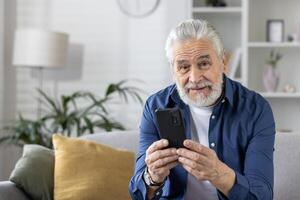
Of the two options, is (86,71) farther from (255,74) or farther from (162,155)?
(162,155)

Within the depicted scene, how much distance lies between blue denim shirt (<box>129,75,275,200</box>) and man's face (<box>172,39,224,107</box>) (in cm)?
11

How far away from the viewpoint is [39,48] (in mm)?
3658

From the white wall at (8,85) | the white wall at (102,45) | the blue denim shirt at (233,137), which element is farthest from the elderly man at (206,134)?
the white wall at (8,85)

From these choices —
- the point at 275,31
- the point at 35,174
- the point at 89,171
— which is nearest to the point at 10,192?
the point at 35,174

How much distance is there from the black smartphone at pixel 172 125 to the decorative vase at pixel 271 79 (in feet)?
7.91

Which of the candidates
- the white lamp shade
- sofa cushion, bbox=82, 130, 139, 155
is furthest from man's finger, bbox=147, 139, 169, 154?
the white lamp shade

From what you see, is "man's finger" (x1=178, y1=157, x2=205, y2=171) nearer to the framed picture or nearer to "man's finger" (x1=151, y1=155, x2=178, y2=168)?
"man's finger" (x1=151, y1=155, x2=178, y2=168)

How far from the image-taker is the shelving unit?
4078mm

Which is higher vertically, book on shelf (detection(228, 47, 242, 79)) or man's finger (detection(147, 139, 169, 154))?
book on shelf (detection(228, 47, 242, 79))

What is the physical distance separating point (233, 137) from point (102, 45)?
2376 mm

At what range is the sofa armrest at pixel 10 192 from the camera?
7.64 ft

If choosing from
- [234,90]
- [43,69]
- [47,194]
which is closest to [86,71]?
[43,69]

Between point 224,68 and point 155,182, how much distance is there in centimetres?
44

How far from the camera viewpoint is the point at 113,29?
4133mm
